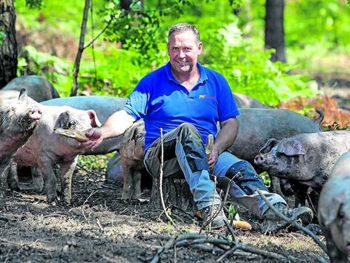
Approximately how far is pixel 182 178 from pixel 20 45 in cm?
977

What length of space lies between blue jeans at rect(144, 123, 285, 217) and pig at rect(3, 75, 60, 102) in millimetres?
2693

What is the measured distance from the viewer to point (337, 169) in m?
4.52

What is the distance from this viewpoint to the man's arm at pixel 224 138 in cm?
608

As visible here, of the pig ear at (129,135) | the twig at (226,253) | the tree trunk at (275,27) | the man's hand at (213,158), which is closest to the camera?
the twig at (226,253)

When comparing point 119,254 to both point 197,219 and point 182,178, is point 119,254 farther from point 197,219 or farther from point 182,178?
point 182,178

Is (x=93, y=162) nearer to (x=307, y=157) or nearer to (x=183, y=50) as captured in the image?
(x=183, y=50)

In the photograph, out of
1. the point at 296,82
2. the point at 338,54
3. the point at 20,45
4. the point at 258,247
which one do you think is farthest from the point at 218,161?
the point at 338,54

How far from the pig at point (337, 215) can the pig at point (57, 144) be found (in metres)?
2.55

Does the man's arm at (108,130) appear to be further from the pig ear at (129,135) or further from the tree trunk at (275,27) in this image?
the tree trunk at (275,27)

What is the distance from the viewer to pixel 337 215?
4.05m

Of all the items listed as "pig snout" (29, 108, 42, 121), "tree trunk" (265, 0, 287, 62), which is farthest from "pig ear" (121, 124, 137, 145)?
"tree trunk" (265, 0, 287, 62)

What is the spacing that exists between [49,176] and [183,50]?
163 centimetres

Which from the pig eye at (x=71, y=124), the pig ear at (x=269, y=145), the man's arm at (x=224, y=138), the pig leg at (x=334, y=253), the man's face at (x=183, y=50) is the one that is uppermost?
the man's face at (x=183, y=50)

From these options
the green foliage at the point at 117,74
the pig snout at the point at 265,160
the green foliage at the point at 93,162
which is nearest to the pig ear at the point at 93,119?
the pig snout at the point at 265,160
